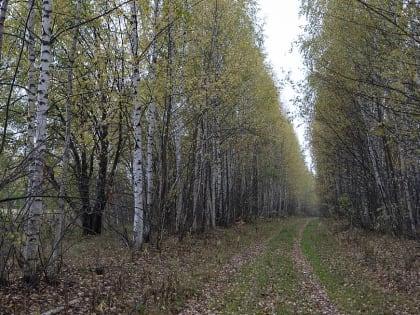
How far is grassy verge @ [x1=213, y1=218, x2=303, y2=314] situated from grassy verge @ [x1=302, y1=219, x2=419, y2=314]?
0.84m

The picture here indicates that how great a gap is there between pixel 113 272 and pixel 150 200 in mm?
4574

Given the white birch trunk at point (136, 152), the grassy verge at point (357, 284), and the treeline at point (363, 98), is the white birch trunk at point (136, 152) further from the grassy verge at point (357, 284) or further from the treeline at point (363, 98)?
the treeline at point (363, 98)

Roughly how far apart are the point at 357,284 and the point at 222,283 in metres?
3.28

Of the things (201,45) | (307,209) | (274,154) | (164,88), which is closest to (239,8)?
(201,45)

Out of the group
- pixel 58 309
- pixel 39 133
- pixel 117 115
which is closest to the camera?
pixel 58 309

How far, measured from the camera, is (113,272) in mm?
8516

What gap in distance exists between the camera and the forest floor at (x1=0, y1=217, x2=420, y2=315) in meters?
6.46

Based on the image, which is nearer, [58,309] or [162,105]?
[58,309]

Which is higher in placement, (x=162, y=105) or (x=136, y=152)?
(x=162, y=105)

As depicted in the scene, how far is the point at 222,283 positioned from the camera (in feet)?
29.4

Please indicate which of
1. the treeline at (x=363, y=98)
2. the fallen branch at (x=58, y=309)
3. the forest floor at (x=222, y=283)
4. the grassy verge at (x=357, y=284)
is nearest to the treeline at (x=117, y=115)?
the forest floor at (x=222, y=283)

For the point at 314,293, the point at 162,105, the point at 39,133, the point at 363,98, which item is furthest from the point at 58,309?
the point at 363,98

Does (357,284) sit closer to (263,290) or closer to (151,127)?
(263,290)

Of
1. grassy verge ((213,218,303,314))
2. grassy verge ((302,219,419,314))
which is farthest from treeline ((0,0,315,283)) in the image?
grassy verge ((302,219,419,314))
